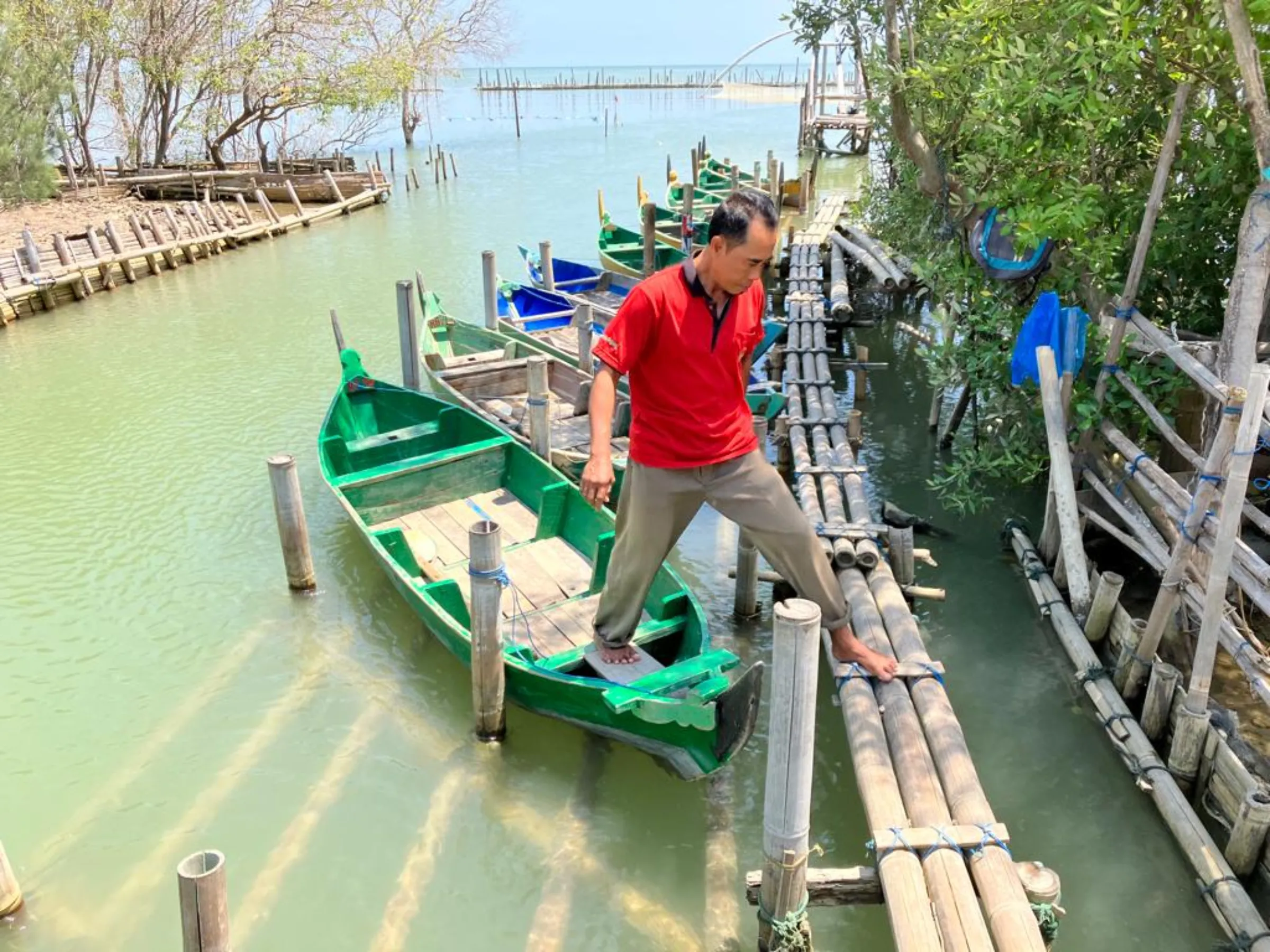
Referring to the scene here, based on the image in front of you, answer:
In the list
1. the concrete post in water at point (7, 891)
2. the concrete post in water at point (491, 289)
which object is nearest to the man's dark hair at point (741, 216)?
the concrete post in water at point (7, 891)

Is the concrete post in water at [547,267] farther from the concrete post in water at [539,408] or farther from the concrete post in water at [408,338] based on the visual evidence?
the concrete post in water at [539,408]

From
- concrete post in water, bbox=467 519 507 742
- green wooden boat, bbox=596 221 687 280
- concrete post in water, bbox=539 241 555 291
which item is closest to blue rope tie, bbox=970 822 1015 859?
concrete post in water, bbox=467 519 507 742

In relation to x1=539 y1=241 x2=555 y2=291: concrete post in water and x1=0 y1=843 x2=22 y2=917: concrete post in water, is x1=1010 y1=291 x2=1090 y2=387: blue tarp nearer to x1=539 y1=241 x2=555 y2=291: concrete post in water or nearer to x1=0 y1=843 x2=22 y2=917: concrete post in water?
x1=0 y1=843 x2=22 y2=917: concrete post in water

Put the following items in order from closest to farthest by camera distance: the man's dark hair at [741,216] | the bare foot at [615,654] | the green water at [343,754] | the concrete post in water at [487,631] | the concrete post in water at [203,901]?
the concrete post in water at [203,901]
the man's dark hair at [741,216]
the green water at [343,754]
the concrete post in water at [487,631]
the bare foot at [615,654]

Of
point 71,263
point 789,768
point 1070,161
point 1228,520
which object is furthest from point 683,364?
point 71,263

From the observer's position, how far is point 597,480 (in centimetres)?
399

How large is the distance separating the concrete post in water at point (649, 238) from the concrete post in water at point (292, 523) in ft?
28.6

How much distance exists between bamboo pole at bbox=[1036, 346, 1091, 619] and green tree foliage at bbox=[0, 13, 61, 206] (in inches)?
706

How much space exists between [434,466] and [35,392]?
7273mm

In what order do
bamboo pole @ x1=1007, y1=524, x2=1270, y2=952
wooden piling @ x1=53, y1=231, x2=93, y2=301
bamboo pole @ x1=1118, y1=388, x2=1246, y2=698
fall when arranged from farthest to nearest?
wooden piling @ x1=53, y1=231, x2=93, y2=301
bamboo pole @ x1=1118, y1=388, x2=1246, y2=698
bamboo pole @ x1=1007, y1=524, x2=1270, y2=952

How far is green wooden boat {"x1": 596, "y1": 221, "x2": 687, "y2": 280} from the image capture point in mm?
16266

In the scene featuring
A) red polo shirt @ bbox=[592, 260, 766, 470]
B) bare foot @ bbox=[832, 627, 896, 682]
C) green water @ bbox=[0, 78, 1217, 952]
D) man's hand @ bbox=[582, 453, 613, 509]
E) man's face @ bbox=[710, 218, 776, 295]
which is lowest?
green water @ bbox=[0, 78, 1217, 952]

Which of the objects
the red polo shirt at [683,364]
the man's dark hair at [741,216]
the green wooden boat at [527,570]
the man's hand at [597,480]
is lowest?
the green wooden boat at [527,570]

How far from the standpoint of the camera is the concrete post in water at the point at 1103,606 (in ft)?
19.3
